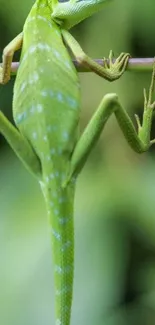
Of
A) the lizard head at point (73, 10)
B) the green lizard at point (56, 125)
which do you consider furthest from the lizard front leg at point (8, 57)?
the lizard head at point (73, 10)

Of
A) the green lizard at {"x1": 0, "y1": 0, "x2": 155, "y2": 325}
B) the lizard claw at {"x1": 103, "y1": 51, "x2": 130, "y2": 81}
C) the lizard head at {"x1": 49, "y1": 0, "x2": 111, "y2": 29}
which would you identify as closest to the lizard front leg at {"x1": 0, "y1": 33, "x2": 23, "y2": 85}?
the green lizard at {"x1": 0, "y1": 0, "x2": 155, "y2": 325}

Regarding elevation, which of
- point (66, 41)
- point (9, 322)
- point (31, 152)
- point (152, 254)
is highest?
point (66, 41)

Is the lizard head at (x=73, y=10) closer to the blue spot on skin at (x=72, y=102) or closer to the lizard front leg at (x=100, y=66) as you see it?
the lizard front leg at (x=100, y=66)

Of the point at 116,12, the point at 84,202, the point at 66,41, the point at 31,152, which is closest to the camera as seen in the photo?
the point at 31,152

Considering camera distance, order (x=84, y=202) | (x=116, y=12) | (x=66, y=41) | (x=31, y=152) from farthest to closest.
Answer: (x=116, y=12), (x=84, y=202), (x=66, y=41), (x=31, y=152)

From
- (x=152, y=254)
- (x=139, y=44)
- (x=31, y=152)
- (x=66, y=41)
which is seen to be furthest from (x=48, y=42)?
(x=152, y=254)

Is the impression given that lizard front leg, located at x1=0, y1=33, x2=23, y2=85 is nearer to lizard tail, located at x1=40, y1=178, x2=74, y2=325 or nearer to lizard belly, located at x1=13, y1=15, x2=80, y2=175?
lizard belly, located at x1=13, y1=15, x2=80, y2=175

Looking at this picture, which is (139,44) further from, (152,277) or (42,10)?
(152,277)
